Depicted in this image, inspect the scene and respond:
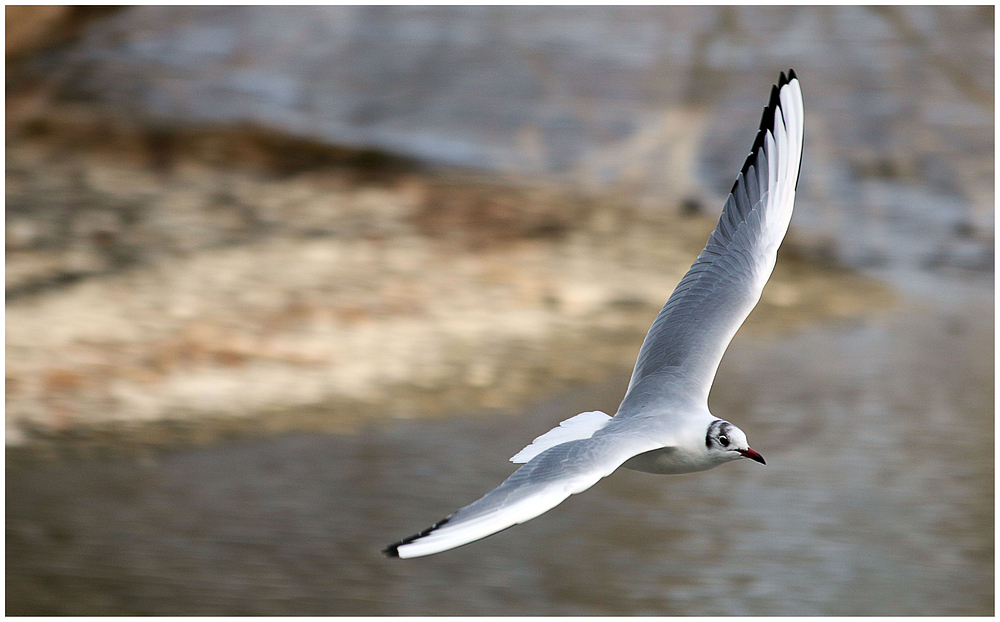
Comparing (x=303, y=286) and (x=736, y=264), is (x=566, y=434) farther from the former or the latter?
(x=303, y=286)

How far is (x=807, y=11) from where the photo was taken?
16.0 feet

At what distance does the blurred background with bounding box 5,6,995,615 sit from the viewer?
237 cm

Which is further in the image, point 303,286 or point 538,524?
point 303,286

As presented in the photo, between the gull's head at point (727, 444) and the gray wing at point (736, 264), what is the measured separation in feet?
0.75

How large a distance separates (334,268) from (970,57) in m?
2.96

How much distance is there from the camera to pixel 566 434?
1593mm

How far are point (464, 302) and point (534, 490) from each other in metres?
2.19

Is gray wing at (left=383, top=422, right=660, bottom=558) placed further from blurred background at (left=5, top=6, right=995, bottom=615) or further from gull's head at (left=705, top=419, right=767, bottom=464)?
blurred background at (left=5, top=6, right=995, bottom=615)

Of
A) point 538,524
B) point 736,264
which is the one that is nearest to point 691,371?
point 736,264

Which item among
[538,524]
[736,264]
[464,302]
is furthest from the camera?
[464,302]

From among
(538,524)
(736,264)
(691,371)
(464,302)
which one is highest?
(464,302)

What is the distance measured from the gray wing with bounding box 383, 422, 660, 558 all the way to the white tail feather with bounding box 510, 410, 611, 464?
0.06 metres

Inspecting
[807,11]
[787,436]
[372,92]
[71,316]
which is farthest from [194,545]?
[807,11]

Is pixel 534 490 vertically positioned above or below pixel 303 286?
below
